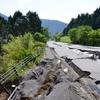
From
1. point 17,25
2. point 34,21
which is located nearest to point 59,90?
point 17,25

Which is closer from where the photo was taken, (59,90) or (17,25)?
(59,90)

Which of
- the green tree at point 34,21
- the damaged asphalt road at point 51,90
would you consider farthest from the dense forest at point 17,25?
the damaged asphalt road at point 51,90

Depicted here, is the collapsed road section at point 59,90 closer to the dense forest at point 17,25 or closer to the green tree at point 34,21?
the dense forest at point 17,25

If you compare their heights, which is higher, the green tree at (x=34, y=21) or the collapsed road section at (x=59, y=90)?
the green tree at (x=34, y=21)

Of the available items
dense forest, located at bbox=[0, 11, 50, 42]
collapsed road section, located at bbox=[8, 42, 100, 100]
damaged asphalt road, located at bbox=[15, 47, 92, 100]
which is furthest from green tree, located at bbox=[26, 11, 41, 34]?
collapsed road section, located at bbox=[8, 42, 100, 100]

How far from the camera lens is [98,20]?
8150 cm

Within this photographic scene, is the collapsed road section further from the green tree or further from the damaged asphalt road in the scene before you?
the green tree

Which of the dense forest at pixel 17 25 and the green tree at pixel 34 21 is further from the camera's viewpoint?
the green tree at pixel 34 21

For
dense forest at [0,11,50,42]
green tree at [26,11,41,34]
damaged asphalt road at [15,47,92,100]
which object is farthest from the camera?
green tree at [26,11,41,34]

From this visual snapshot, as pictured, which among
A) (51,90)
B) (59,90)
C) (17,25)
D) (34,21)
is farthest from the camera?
(34,21)

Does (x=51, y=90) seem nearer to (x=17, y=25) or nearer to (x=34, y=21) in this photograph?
(x=17, y=25)

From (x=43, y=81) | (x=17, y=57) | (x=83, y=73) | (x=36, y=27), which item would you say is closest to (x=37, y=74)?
(x=43, y=81)

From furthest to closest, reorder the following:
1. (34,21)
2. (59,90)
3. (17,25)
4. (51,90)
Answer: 1. (34,21)
2. (17,25)
3. (51,90)
4. (59,90)

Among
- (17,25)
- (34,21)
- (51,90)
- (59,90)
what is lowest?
(51,90)
